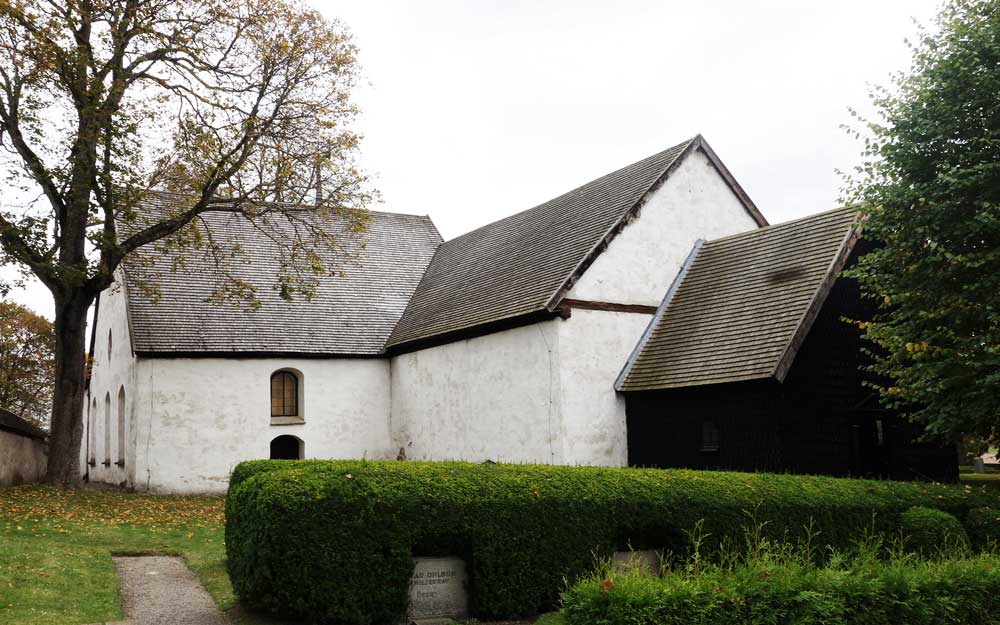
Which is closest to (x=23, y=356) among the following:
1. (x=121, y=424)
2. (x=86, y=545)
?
(x=121, y=424)

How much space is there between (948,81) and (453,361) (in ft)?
45.4

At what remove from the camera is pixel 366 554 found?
937cm

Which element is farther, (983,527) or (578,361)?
(578,361)

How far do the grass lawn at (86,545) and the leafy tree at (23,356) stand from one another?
31109mm

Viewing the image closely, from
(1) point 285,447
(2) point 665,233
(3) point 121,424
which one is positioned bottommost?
(1) point 285,447

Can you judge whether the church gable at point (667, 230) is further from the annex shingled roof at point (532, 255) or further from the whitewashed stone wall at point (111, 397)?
the whitewashed stone wall at point (111, 397)

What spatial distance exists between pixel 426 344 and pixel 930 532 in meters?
15.6

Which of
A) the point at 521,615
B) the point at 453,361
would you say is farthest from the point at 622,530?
the point at 453,361

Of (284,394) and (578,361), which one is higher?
(578,361)

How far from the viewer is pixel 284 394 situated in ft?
87.0

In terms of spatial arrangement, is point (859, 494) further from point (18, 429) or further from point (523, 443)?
point (18, 429)

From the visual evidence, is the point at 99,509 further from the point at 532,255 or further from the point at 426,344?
the point at 532,255

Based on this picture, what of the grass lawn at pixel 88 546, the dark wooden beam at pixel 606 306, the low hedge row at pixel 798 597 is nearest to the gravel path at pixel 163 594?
the grass lawn at pixel 88 546

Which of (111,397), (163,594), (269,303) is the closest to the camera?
(163,594)
